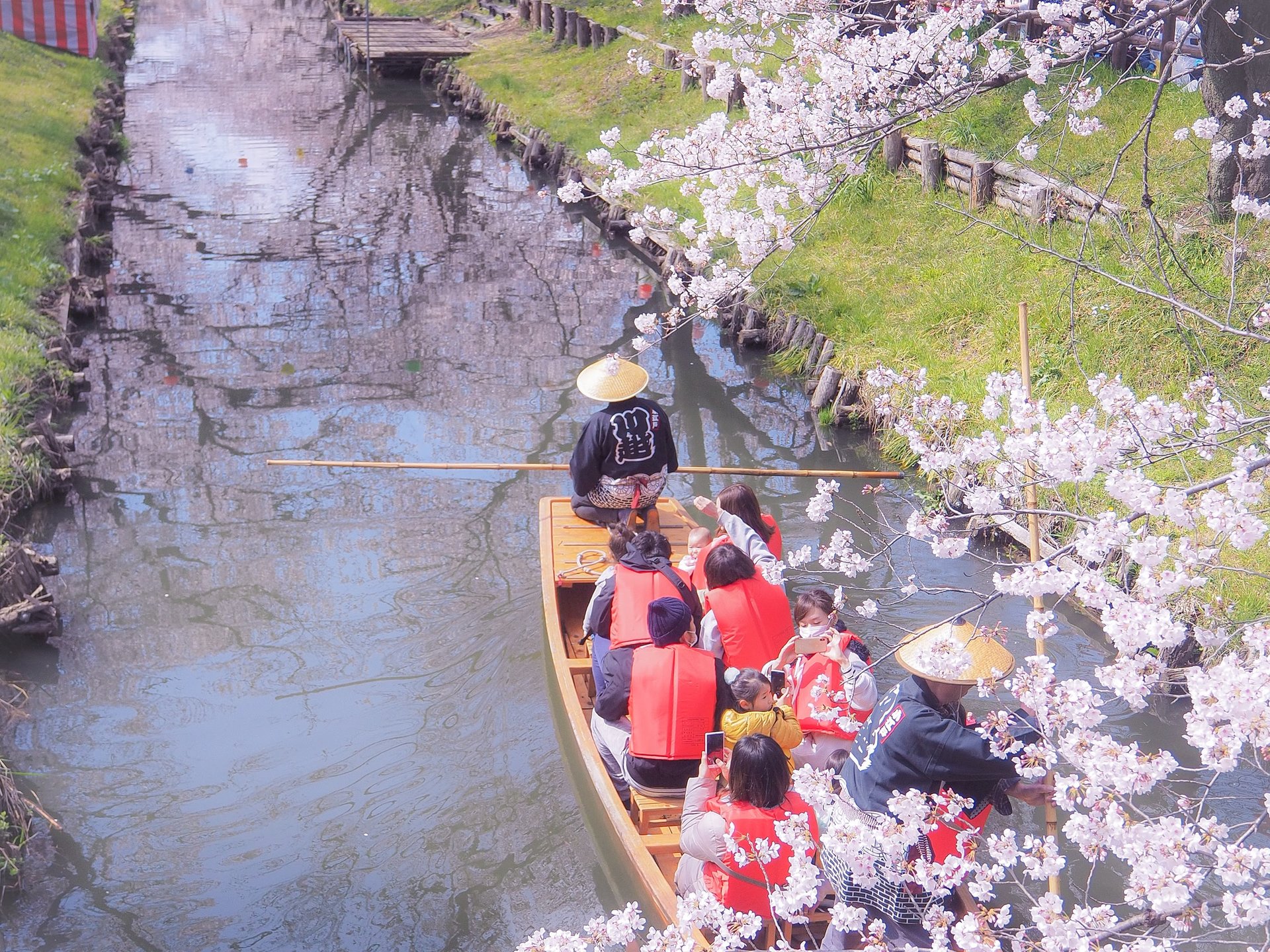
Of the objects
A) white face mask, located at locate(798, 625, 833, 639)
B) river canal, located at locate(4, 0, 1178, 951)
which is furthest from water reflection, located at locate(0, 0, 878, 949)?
white face mask, located at locate(798, 625, 833, 639)

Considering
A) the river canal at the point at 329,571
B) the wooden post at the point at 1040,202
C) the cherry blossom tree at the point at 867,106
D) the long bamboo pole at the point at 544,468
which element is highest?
the cherry blossom tree at the point at 867,106

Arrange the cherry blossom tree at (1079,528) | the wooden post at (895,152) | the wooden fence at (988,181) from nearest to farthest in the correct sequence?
1. the cherry blossom tree at (1079,528)
2. the wooden fence at (988,181)
3. the wooden post at (895,152)

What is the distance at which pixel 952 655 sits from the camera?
379 cm

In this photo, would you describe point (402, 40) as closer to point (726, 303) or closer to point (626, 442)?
point (726, 303)

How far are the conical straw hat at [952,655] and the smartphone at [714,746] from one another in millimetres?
1070

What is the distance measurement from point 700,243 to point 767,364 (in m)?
4.38

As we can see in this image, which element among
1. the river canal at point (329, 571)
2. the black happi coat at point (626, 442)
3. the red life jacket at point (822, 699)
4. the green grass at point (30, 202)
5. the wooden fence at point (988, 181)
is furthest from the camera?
the wooden fence at point (988, 181)

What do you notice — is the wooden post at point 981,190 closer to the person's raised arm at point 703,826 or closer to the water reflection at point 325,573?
the water reflection at point 325,573

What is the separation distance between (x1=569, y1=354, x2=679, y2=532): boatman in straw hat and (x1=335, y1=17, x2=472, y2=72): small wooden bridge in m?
19.6

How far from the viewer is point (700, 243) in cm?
741

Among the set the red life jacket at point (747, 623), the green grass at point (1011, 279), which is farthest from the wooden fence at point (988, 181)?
the red life jacket at point (747, 623)

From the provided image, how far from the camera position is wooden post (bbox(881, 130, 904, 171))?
1267cm

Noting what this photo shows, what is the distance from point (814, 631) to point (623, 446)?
2624 mm

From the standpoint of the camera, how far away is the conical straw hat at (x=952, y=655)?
3814 millimetres
